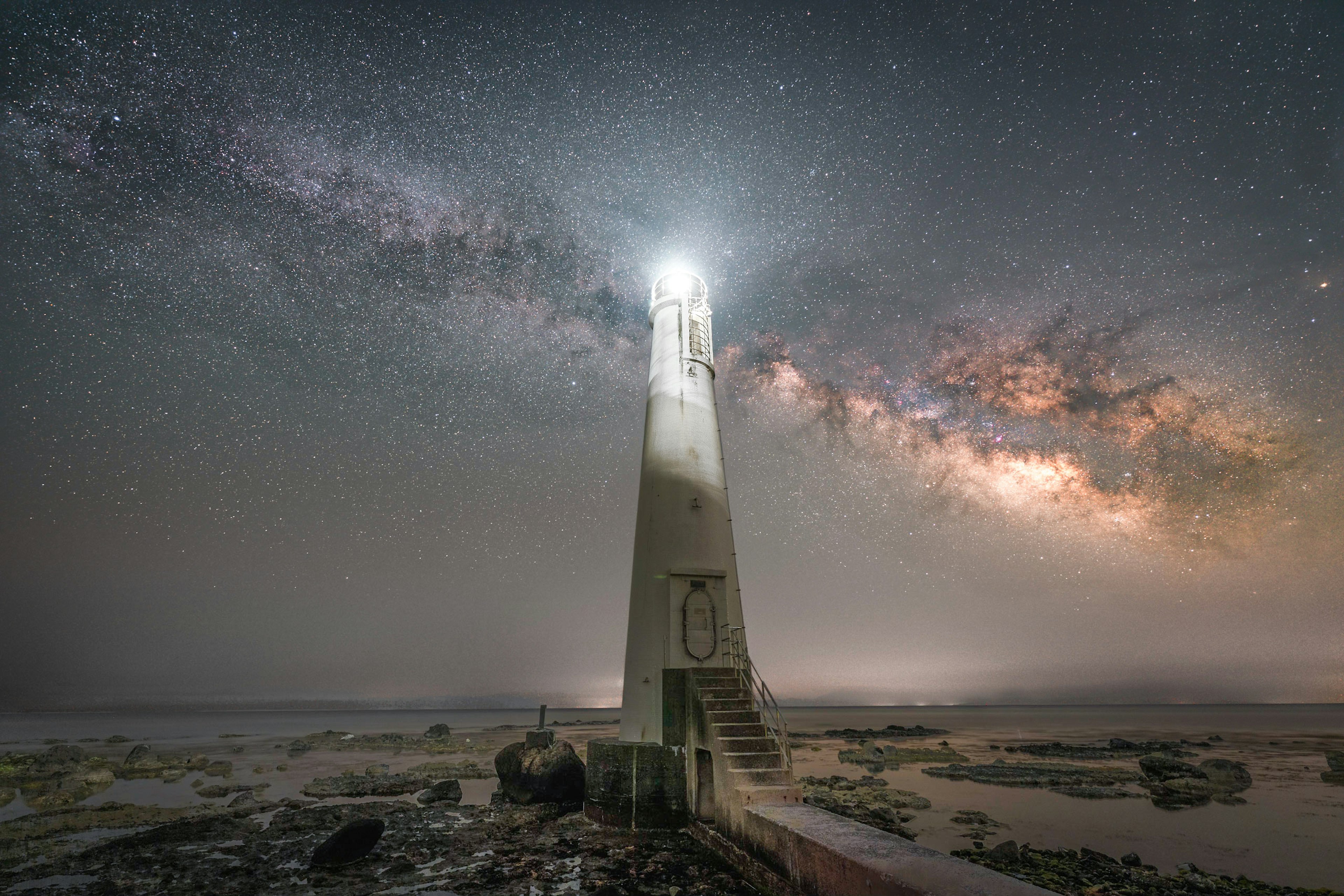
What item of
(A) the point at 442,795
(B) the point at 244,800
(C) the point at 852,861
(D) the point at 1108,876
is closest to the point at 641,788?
(C) the point at 852,861

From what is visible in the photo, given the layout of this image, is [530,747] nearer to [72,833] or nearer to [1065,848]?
[72,833]

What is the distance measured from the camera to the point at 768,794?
862 centimetres

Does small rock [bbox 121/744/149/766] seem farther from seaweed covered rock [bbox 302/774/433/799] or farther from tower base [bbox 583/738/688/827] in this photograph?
tower base [bbox 583/738/688/827]

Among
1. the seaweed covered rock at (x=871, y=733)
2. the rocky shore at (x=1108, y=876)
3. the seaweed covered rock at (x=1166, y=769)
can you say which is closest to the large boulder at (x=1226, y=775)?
the seaweed covered rock at (x=1166, y=769)

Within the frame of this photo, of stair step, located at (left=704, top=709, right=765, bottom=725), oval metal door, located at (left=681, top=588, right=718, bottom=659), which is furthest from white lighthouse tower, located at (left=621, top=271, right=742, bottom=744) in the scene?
stair step, located at (left=704, top=709, right=765, bottom=725)

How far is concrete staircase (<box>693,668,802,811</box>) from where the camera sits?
28.5 feet

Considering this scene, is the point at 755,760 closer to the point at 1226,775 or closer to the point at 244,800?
the point at 244,800

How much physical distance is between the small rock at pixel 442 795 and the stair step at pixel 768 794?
36.5ft

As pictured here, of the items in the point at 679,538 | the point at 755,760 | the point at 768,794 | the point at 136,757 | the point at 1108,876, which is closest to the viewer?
the point at 768,794

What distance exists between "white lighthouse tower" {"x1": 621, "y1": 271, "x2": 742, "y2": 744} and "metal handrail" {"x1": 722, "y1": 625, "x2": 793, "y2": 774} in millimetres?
169

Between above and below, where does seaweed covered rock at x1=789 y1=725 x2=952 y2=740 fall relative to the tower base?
below

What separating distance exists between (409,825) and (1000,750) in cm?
3827

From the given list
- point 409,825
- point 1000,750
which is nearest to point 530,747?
point 409,825

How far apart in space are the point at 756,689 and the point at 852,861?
19.4 feet
